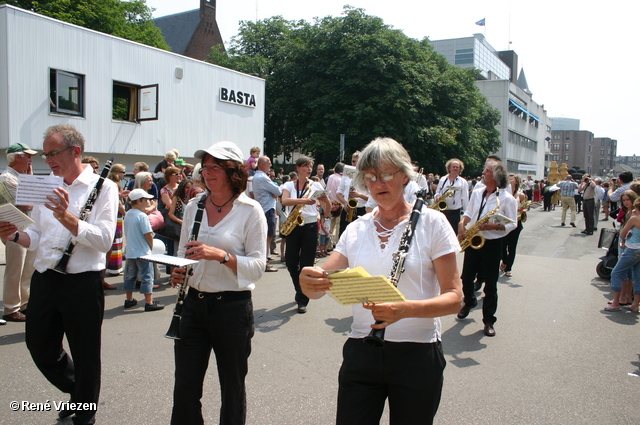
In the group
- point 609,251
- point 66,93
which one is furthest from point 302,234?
point 66,93

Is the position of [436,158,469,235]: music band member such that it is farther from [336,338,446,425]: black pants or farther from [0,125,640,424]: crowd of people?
[336,338,446,425]: black pants

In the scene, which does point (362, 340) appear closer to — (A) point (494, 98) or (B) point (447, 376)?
(B) point (447, 376)

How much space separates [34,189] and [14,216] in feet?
1.32

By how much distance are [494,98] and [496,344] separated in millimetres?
62963

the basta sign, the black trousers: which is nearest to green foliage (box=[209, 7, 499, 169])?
the basta sign

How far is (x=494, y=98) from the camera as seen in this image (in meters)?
62.5

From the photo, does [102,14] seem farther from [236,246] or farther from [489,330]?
[236,246]

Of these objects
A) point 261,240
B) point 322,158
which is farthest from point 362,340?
point 322,158

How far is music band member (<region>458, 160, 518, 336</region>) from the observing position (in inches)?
226

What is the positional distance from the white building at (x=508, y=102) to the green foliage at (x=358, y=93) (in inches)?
1054

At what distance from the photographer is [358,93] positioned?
102ft

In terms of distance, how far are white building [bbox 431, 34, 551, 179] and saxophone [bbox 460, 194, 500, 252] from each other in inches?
2210

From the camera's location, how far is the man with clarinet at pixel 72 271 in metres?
3.16

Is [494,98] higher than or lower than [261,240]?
higher
